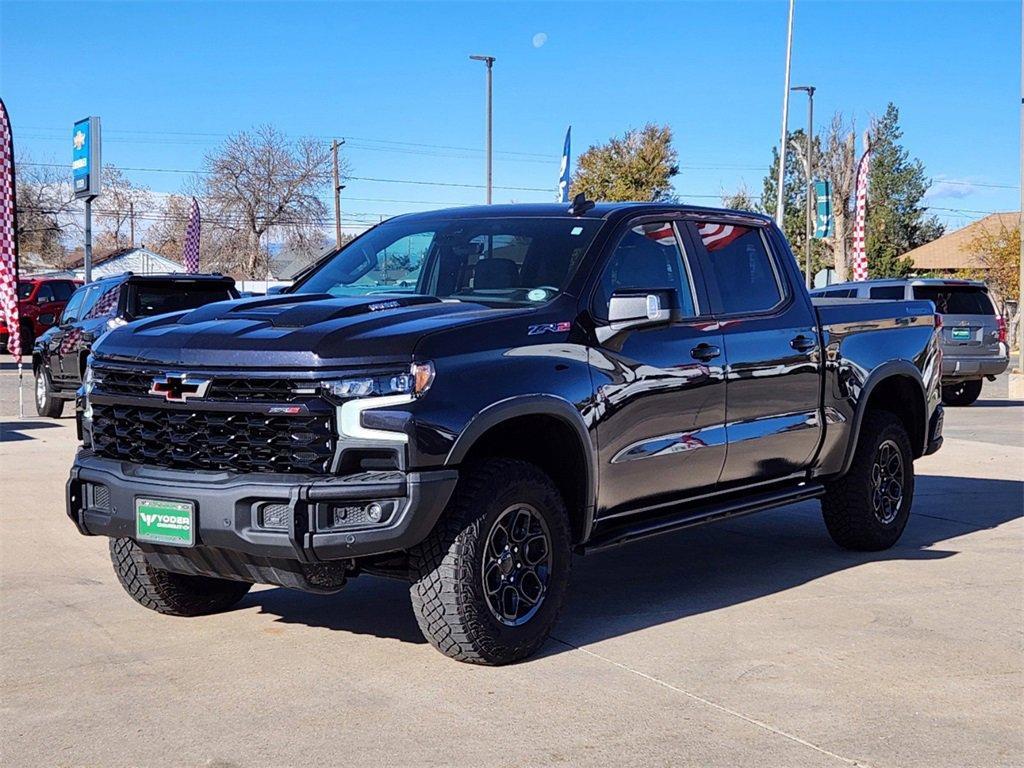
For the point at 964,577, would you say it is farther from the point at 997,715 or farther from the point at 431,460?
the point at 431,460

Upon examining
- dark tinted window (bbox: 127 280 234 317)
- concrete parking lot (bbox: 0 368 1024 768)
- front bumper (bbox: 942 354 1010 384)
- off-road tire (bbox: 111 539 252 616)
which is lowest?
concrete parking lot (bbox: 0 368 1024 768)

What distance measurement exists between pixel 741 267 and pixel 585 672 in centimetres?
271

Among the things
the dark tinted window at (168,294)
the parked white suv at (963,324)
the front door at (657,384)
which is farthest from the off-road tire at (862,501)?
the parked white suv at (963,324)

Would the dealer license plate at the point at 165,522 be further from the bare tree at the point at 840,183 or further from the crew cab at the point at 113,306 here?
the bare tree at the point at 840,183

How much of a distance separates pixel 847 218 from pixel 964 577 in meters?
61.6

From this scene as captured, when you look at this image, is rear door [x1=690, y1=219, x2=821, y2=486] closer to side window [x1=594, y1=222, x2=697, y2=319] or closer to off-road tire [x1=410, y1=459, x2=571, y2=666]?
side window [x1=594, y1=222, x2=697, y2=319]

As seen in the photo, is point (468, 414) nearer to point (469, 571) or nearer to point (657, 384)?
point (469, 571)

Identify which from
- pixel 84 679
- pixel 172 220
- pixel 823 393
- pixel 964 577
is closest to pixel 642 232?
pixel 823 393

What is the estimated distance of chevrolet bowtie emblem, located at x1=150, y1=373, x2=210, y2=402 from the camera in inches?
205

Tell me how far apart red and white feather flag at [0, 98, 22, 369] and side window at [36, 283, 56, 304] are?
434 inches

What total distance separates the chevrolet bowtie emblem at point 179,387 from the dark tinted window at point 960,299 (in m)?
16.1

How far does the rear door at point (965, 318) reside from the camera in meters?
19.4

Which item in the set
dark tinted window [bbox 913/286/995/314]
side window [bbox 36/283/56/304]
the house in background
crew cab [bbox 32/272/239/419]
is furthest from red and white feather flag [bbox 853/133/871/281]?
the house in background

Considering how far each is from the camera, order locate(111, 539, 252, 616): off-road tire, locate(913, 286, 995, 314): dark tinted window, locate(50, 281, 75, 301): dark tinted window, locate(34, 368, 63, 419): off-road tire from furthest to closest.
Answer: locate(50, 281, 75, 301): dark tinted window → locate(913, 286, 995, 314): dark tinted window → locate(34, 368, 63, 419): off-road tire → locate(111, 539, 252, 616): off-road tire
